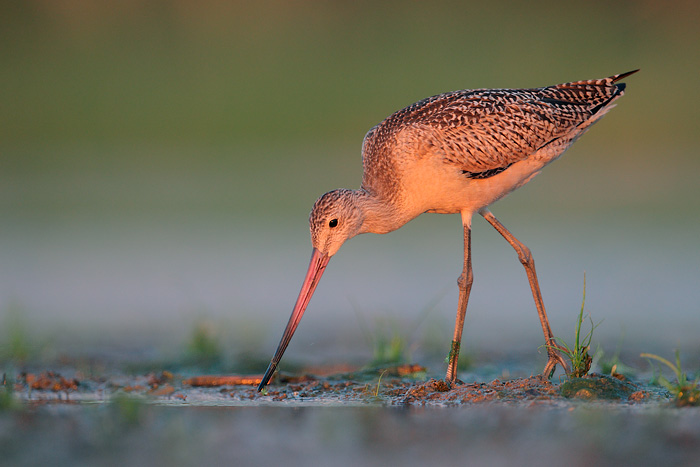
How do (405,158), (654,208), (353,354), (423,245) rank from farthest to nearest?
(654,208)
(423,245)
(353,354)
(405,158)

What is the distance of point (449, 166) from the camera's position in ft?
20.6

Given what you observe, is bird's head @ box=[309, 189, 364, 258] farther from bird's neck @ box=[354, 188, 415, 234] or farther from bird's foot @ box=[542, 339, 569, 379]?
bird's foot @ box=[542, 339, 569, 379]

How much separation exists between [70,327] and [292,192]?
589 cm

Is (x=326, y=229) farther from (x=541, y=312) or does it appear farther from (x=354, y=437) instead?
(x=354, y=437)

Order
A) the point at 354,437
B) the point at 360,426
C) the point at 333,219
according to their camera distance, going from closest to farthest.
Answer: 1. the point at 354,437
2. the point at 360,426
3. the point at 333,219

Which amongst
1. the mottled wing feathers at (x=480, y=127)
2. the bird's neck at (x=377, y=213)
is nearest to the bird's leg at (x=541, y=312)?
the mottled wing feathers at (x=480, y=127)

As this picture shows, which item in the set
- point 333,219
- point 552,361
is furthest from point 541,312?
point 333,219

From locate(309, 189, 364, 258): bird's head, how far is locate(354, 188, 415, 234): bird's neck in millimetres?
69

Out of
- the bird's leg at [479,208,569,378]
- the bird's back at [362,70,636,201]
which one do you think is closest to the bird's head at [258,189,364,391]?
the bird's back at [362,70,636,201]

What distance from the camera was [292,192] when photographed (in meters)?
13.4

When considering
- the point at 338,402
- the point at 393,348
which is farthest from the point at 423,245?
the point at 338,402

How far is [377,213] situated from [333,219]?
393 mm

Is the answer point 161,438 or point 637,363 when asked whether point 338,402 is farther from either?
point 637,363

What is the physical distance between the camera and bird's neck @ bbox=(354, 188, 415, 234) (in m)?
6.31
